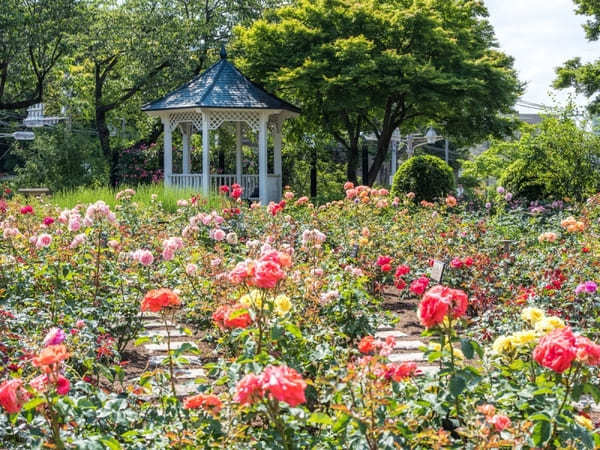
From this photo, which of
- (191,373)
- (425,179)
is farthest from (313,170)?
(191,373)

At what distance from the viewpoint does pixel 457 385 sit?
2.38 m

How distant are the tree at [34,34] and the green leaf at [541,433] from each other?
16.5 metres

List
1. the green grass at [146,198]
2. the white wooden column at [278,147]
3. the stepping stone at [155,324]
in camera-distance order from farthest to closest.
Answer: the white wooden column at [278,147] → the green grass at [146,198] → the stepping stone at [155,324]

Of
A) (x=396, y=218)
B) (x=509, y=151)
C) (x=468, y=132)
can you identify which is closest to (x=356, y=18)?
(x=468, y=132)

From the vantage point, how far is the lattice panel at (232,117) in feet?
49.1

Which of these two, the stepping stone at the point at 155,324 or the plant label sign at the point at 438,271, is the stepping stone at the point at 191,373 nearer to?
the stepping stone at the point at 155,324

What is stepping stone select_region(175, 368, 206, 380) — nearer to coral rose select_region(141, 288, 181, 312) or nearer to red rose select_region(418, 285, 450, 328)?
coral rose select_region(141, 288, 181, 312)

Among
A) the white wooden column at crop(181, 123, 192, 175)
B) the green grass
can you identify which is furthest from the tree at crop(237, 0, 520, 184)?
the green grass

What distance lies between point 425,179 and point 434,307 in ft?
37.6

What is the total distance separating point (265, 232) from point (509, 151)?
13.7 metres

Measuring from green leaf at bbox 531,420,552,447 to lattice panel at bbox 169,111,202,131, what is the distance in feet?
44.3

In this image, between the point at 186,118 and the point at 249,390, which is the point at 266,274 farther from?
the point at 186,118

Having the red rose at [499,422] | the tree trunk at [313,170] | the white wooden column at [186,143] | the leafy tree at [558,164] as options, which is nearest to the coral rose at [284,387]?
the red rose at [499,422]

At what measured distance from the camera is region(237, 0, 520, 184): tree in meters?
15.4
